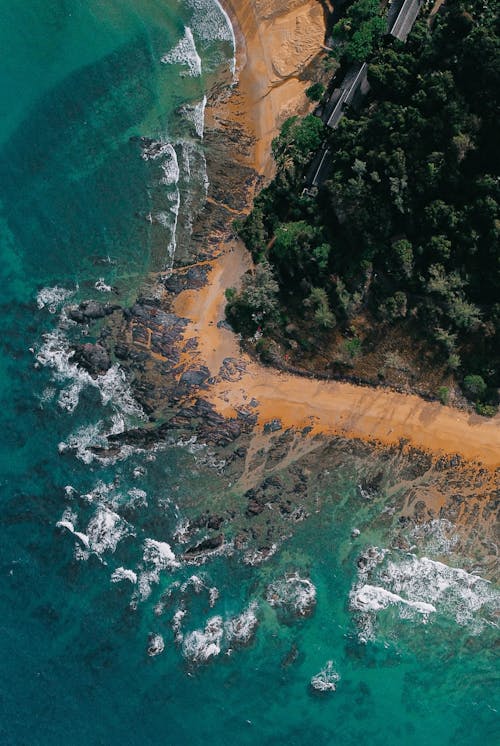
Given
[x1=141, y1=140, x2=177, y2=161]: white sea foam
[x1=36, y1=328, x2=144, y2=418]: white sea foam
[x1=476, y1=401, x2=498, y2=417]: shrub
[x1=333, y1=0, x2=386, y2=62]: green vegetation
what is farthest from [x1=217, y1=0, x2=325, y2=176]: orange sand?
[x1=476, y1=401, x2=498, y2=417]: shrub

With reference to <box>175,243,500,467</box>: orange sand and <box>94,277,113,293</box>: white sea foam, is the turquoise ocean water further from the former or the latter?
<box>175,243,500,467</box>: orange sand

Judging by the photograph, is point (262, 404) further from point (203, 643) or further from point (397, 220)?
point (203, 643)

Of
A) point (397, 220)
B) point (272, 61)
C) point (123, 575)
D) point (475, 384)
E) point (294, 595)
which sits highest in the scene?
point (272, 61)

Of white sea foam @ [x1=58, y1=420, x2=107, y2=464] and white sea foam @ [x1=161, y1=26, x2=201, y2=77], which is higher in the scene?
white sea foam @ [x1=161, y1=26, x2=201, y2=77]

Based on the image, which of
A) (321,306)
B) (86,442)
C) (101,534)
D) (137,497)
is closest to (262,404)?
(321,306)

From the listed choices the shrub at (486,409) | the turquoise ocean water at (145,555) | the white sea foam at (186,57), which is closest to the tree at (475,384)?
the shrub at (486,409)

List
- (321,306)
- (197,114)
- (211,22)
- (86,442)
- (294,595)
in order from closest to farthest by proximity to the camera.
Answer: (321,306), (294,595), (86,442), (197,114), (211,22)

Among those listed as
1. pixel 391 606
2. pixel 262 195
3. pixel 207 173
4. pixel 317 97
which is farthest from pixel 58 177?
pixel 391 606
